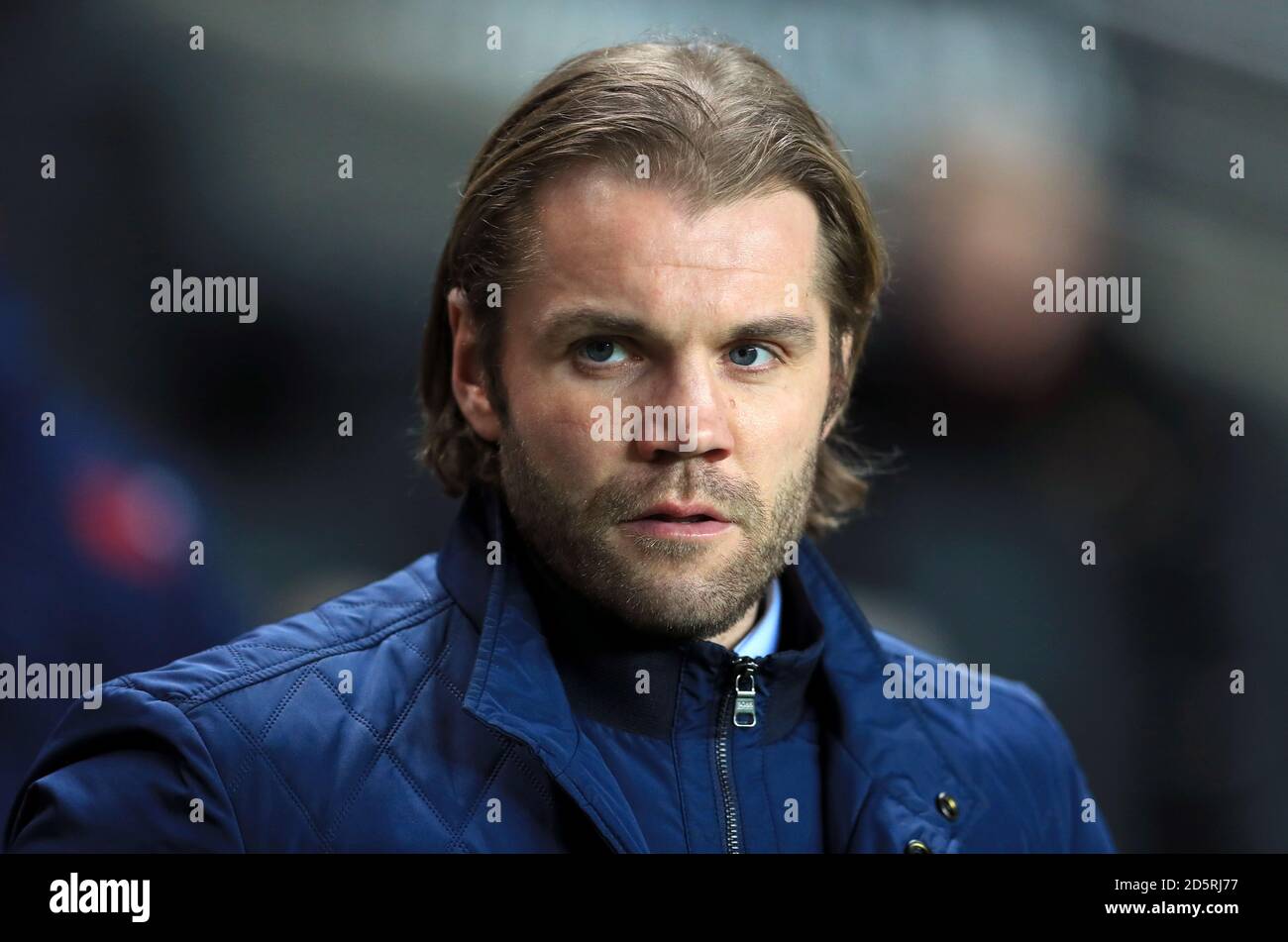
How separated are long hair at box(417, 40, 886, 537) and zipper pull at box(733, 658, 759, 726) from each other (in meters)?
0.46

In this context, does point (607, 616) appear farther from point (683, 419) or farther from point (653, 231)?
point (653, 231)

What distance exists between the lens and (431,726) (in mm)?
1744

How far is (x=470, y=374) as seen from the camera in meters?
2.03

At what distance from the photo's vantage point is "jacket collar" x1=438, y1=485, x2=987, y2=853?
1653mm

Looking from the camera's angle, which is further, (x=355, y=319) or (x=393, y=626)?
(x=355, y=319)

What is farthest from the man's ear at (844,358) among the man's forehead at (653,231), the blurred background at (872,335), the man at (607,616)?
the blurred background at (872,335)

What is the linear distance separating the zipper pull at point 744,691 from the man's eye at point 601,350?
1.40ft

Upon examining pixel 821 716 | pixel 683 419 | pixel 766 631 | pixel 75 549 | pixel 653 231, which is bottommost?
pixel 821 716

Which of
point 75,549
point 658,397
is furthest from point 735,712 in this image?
point 75,549

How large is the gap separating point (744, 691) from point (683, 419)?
375 mm
